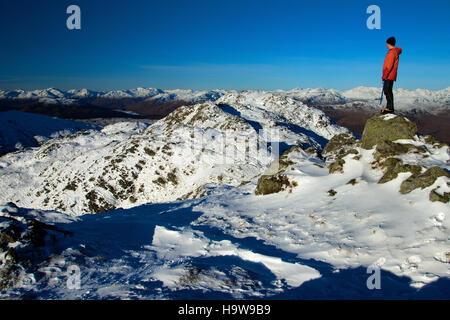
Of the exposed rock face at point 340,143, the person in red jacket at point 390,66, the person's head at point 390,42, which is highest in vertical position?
the person's head at point 390,42

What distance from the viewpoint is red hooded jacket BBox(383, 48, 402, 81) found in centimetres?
1328

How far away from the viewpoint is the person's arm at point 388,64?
13.4 m

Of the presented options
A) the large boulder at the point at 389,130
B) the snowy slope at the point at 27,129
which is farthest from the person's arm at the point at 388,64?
the snowy slope at the point at 27,129

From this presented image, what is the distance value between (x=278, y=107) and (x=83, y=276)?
129952 millimetres

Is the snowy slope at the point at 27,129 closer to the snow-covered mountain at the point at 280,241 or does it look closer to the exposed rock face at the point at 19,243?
the exposed rock face at the point at 19,243

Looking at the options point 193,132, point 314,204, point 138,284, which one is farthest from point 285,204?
point 193,132

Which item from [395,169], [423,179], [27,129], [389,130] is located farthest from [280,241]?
[27,129]

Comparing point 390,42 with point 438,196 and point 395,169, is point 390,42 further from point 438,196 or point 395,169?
point 438,196

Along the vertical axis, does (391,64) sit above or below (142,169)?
above

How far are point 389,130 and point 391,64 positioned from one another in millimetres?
5075

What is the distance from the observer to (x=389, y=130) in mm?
16844

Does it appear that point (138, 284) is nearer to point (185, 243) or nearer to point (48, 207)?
point (185, 243)

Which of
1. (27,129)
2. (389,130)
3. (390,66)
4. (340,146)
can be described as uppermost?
(27,129)

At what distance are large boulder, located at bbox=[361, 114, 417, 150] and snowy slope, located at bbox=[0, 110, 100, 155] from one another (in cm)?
16805
